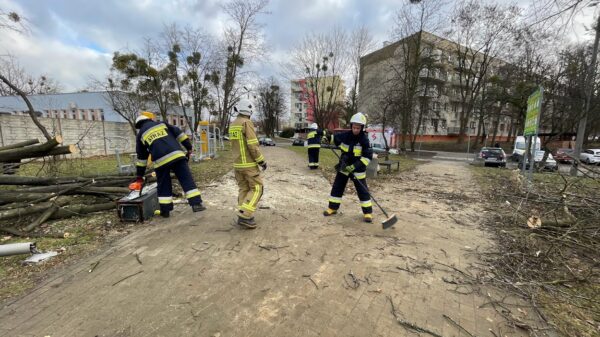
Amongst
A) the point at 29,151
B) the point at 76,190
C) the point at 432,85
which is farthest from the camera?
the point at 432,85

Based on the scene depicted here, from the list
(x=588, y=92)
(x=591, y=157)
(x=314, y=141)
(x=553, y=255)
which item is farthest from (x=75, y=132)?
(x=591, y=157)

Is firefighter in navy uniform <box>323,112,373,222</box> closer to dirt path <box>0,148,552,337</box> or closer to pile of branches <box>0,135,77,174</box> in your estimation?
dirt path <box>0,148,552,337</box>

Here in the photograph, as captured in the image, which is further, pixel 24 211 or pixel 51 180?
pixel 51 180

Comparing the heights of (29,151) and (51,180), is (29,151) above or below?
above

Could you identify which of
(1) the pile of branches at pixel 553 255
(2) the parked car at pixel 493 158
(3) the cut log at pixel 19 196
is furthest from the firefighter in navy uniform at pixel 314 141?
(2) the parked car at pixel 493 158

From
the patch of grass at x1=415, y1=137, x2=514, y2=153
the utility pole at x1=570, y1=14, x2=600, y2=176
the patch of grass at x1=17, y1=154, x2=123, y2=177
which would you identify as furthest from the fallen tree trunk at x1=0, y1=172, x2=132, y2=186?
the patch of grass at x1=415, y1=137, x2=514, y2=153

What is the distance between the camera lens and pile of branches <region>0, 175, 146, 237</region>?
4098 mm

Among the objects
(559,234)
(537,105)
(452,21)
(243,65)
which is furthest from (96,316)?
(452,21)

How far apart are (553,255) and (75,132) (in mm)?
20587

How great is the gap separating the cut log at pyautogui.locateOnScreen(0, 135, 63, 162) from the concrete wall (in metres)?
4.34

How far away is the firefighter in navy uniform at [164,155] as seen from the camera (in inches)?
161

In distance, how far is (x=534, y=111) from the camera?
26.8 feet

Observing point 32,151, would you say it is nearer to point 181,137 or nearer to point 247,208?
point 181,137

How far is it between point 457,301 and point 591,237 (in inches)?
112
